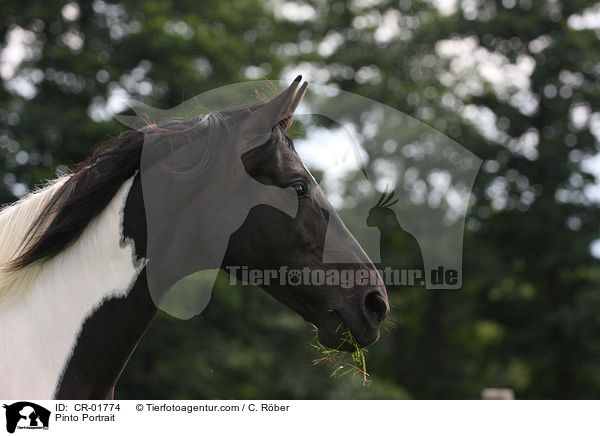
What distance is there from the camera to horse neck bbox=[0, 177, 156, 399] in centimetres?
206

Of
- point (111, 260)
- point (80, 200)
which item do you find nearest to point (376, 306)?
point (111, 260)

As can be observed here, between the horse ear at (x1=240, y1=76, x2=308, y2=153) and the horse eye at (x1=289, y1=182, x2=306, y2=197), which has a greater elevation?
the horse ear at (x1=240, y1=76, x2=308, y2=153)

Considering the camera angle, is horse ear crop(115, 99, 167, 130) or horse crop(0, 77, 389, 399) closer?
horse crop(0, 77, 389, 399)

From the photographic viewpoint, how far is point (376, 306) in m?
2.27

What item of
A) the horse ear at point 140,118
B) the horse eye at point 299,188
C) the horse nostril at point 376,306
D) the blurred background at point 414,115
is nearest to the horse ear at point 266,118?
the horse eye at point 299,188

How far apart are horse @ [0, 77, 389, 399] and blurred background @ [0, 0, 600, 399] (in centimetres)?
863

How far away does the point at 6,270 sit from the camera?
6.95 feet

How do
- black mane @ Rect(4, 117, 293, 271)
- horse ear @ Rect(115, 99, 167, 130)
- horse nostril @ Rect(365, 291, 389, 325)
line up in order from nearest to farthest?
black mane @ Rect(4, 117, 293, 271) → horse nostril @ Rect(365, 291, 389, 325) → horse ear @ Rect(115, 99, 167, 130)

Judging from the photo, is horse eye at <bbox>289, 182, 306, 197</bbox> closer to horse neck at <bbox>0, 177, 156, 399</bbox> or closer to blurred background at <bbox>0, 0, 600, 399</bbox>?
horse neck at <bbox>0, 177, 156, 399</bbox>
